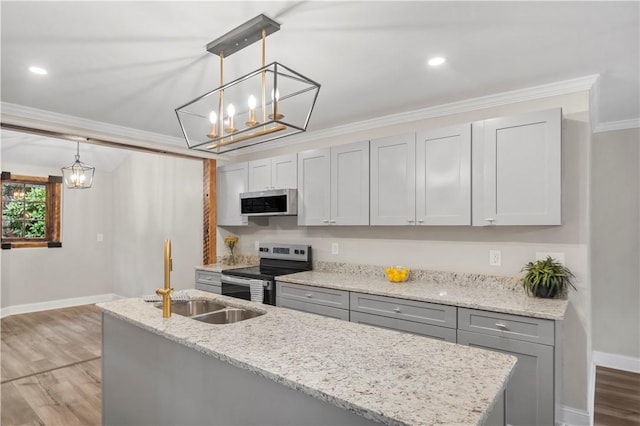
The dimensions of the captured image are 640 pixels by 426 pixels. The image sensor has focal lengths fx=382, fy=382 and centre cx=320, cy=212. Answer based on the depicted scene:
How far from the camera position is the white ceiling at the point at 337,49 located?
5.98 ft

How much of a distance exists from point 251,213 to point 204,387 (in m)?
2.82

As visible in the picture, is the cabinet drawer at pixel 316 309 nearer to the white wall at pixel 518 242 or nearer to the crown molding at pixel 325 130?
the white wall at pixel 518 242

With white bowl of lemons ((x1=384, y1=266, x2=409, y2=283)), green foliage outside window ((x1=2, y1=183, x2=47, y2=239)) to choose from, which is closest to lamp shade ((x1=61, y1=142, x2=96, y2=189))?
green foliage outside window ((x1=2, y1=183, x2=47, y2=239))

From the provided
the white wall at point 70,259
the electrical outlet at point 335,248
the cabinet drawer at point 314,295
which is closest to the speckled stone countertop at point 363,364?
the cabinet drawer at point 314,295

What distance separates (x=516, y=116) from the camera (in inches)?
105

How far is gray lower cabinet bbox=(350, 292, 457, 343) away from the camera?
262 centimetres

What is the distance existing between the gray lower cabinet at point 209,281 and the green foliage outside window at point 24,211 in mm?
3364

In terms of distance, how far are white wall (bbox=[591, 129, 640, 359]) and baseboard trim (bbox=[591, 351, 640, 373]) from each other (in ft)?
0.12

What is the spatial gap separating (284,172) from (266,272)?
109cm

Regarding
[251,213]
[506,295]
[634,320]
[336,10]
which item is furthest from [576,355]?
[251,213]

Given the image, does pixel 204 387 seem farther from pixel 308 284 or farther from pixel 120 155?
pixel 120 155

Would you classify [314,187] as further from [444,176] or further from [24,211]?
[24,211]

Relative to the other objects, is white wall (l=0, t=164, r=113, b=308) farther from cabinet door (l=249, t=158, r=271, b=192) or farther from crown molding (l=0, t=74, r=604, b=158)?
cabinet door (l=249, t=158, r=271, b=192)

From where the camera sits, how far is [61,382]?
3348 millimetres
